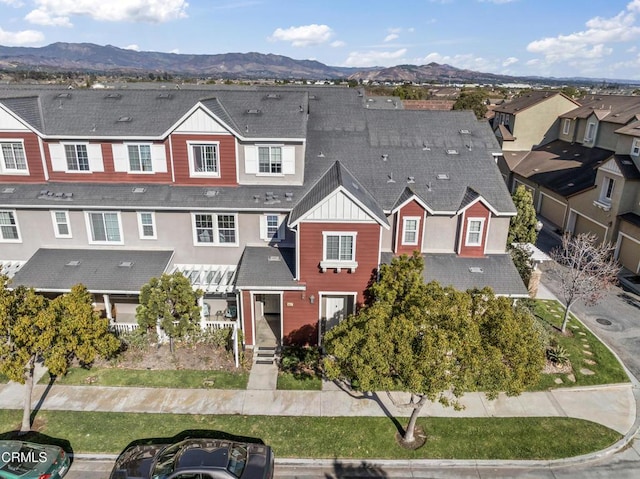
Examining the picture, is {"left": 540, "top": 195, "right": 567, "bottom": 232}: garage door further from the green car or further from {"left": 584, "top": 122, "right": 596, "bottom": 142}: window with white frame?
the green car

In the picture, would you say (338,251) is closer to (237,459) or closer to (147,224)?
(237,459)

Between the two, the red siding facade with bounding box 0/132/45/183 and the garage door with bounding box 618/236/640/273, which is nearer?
the red siding facade with bounding box 0/132/45/183

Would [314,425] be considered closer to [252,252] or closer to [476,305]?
[476,305]

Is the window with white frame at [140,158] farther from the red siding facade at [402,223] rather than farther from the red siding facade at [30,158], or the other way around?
the red siding facade at [402,223]

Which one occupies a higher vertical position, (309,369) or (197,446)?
(197,446)

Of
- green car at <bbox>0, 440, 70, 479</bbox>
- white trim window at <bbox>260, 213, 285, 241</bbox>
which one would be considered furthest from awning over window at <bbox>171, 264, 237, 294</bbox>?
green car at <bbox>0, 440, 70, 479</bbox>

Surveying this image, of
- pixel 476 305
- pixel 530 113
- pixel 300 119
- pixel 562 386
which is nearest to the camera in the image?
pixel 476 305

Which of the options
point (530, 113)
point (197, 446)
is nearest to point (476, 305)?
point (197, 446)
